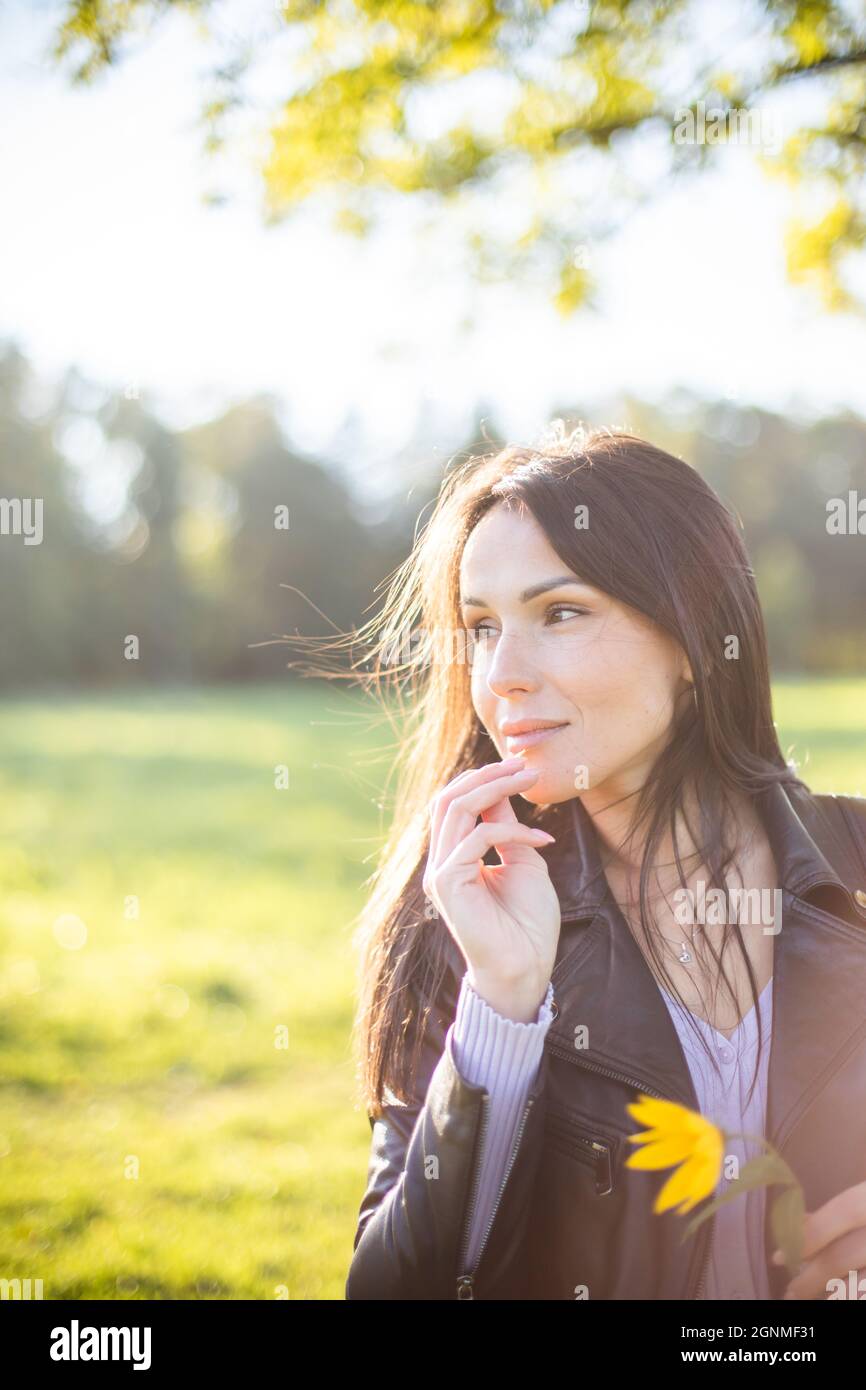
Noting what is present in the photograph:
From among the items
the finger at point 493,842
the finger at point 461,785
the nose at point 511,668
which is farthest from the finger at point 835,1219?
the nose at point 511,668

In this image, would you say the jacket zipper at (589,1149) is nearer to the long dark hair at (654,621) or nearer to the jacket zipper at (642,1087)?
the jacket zipper at (642,1087)

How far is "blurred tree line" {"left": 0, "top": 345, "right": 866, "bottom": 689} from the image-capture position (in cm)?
2491

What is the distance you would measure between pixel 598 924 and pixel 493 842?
361mm

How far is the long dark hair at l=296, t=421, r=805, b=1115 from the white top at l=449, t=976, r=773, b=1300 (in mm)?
31

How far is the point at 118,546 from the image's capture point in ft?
109

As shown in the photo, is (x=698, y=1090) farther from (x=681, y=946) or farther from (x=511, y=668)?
(x=511, y=668)

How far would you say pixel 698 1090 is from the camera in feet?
6.55

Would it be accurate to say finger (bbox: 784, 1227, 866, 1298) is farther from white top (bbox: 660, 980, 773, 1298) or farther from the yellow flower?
the yellow flower

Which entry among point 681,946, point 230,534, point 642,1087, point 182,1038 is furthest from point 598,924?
point 230,534

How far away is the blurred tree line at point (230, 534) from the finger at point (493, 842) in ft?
74.0

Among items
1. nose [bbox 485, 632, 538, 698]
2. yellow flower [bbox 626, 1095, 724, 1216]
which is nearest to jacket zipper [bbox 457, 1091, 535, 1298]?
yellow flower [bbox 626, 1095, 724, 1216]
